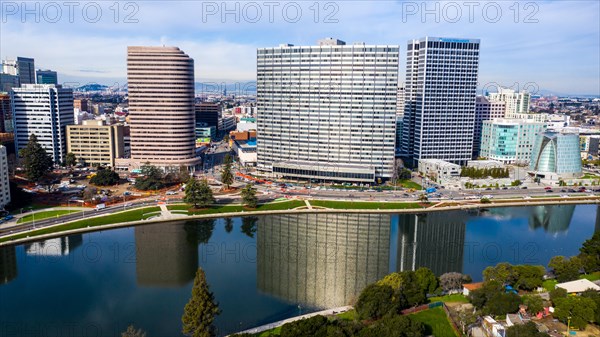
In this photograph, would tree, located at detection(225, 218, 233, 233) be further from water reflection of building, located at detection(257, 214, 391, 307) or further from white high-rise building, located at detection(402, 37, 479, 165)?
white high-rise building, located at detection(402, 37, 479, 165)

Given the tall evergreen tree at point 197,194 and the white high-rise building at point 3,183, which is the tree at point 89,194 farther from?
the tall evergreen tree at point 197,194

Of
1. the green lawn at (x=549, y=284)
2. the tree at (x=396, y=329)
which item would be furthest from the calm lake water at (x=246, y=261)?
the tree at (x=396, y=329)

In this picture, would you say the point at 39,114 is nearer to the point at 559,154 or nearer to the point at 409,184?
the point at 409,184

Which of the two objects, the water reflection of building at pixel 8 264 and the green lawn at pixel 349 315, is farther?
the water reflection of building at pixel 8 264

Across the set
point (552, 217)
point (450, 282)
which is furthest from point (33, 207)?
point (552, 217)

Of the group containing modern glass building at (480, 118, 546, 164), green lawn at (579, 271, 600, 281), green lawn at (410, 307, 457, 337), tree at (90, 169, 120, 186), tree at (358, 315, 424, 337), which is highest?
modern glass building at (480, 118, 546, 164)

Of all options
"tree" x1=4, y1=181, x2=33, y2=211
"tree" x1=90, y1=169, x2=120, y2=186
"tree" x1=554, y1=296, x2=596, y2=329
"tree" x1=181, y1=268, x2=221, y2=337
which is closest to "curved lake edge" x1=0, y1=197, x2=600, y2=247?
"tree" x1=4, y1=181, x2=33, y2=211
